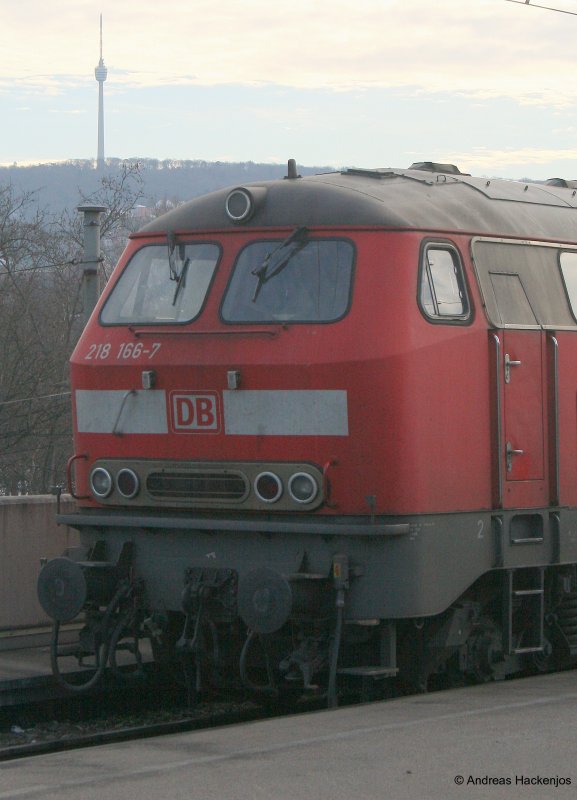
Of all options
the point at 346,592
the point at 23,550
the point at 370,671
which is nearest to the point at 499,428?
the point at 346,592

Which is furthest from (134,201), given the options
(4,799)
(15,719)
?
(4,799)

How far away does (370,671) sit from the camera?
7.93 meters

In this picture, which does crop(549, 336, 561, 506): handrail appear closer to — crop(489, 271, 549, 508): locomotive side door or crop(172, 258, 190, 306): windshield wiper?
crop(489, 271, 549, 508): locomotive side door

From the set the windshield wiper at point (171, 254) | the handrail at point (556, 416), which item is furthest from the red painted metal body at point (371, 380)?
the handrail at point (556, 416)

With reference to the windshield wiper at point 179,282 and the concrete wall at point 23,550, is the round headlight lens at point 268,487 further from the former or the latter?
the concrete wall at point 23,550

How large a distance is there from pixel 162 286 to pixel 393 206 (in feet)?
5.59

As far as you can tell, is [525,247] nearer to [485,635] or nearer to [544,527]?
[544,527]

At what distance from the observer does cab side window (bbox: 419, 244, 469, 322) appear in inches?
321

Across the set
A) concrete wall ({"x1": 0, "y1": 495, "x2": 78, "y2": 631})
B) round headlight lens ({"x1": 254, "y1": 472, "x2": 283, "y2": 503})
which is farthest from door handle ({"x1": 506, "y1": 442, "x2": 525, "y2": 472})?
concrete wall ({"x1": 0, "y1": 495, "x2": 78, "y2": 631})

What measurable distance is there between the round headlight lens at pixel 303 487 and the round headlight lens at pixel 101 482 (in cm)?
144

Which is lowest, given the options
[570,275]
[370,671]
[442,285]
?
[370,671]

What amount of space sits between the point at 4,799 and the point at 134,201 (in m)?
27.4

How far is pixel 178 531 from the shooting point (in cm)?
856

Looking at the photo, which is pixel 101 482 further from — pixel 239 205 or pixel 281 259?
pixel 239 205
